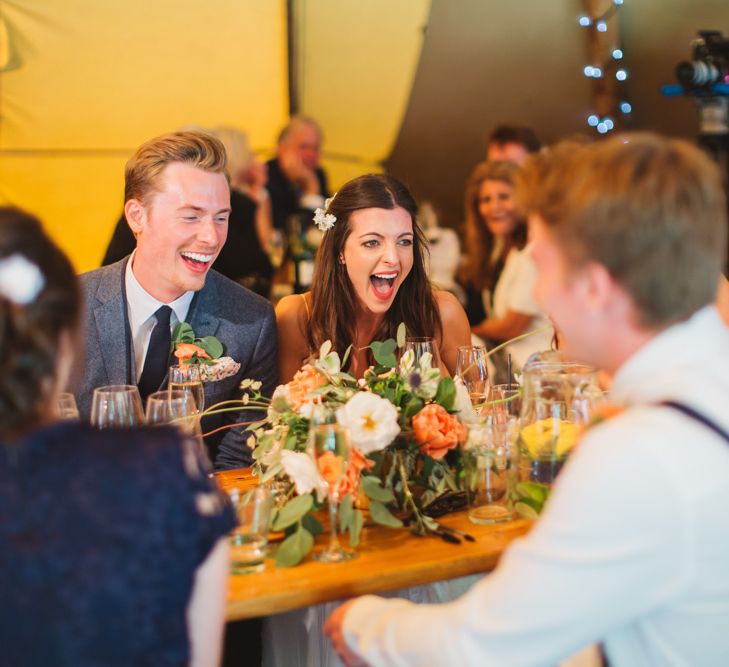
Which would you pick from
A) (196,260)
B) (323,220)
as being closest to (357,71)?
(323,220)

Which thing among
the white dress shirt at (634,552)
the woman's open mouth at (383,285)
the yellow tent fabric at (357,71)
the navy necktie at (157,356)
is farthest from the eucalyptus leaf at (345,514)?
the yellow tent fabric at (357,71)

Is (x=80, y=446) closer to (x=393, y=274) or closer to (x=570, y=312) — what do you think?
(x=570, y=312)

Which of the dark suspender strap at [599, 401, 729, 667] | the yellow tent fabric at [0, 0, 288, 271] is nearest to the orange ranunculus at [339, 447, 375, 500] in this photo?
the dark suspender strap at [599, 401, 729, 667]

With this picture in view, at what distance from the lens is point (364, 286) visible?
117 inches

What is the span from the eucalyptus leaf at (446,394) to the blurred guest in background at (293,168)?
Result: 414cm

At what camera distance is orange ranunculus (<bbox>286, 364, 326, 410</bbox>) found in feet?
6.21

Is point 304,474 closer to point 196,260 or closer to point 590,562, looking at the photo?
point 590,562

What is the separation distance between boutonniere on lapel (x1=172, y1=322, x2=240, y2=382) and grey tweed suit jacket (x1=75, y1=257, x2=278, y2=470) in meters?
0.06

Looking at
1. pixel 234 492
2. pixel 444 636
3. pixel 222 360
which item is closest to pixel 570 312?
pixel 444 636

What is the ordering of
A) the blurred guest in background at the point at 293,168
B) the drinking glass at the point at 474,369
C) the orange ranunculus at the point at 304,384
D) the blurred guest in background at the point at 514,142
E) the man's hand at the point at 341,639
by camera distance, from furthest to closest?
the blurred guest in background at the point at 293,168
the blurred guest in background at the point at 514,142
the drinking glass at the point at 474,369
the orange ranunculus at the point at 304,384
the man's hand at the point at 341,639

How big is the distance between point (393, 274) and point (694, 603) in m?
1.87

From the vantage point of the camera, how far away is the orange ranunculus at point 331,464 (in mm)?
1673

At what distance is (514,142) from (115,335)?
3201 millimetres

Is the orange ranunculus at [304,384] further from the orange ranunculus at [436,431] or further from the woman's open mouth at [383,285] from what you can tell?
the woman's open mouth at [383,285]
